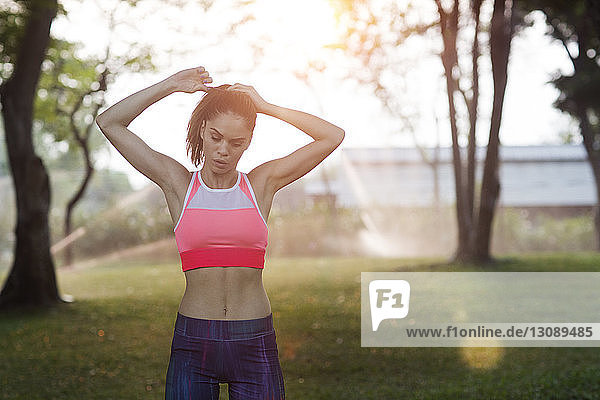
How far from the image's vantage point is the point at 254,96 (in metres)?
2.72

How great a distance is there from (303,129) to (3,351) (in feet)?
22.2

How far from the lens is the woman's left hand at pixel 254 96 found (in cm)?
272

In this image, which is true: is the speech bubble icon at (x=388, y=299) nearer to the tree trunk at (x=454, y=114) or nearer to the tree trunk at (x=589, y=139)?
the tree trunk at (x=454, y=114)

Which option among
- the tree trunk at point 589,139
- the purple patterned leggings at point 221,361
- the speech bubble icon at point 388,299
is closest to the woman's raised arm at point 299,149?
the purple patterned leggings at point 221,361

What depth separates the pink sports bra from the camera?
260cm

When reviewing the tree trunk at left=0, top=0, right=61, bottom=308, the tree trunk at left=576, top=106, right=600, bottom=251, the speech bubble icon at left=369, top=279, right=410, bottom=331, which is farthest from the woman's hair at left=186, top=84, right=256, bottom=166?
the tree trunk at left=576, top=106, right=600, bottom=251

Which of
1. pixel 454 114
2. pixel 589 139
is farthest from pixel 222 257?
pixel 589 139

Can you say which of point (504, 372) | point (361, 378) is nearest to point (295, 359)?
point (361, 378)

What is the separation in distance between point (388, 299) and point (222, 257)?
9.54 metres

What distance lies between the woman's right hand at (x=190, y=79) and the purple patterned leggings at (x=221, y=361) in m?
0.82

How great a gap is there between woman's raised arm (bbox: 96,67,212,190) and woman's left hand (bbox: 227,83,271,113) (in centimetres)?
12

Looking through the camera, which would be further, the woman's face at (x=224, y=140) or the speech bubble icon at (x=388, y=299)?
the speech bubble icon at (x=388, y=299)

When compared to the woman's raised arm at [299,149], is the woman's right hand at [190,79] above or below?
above

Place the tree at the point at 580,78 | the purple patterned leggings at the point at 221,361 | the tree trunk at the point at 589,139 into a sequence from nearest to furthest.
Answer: the purple patterned leggings at the point at 221,361 → the tree at the point at 580,78 → the tree trunk at the point at 589,139
